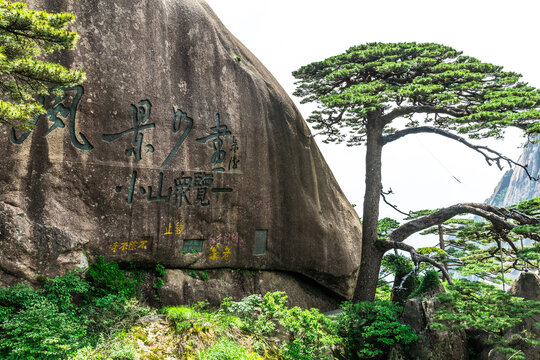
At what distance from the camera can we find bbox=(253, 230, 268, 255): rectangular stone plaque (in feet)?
26.8

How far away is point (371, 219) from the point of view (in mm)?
9562

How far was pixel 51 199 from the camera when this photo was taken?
569 cm

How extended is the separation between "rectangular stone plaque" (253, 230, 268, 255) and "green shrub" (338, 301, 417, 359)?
2.22 m

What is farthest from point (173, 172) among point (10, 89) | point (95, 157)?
point (10, 89)

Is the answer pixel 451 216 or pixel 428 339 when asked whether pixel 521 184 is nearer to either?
pixel 451 216

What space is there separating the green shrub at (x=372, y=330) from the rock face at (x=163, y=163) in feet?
6.04

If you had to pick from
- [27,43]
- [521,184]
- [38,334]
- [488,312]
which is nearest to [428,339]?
[488,312]

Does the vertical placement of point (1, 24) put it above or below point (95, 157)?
above

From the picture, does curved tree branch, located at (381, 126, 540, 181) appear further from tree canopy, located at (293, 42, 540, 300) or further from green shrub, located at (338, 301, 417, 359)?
green shrub, located at (338, 301, 417, 359)

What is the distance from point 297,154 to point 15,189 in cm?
607

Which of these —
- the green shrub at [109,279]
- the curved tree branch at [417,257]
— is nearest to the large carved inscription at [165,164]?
the green shrub at [109,279]

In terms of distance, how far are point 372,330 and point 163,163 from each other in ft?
17.0

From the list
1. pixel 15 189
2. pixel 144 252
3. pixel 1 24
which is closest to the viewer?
pixel 1 24

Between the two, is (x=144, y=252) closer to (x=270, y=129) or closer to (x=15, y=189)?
(x=15, y=189)
